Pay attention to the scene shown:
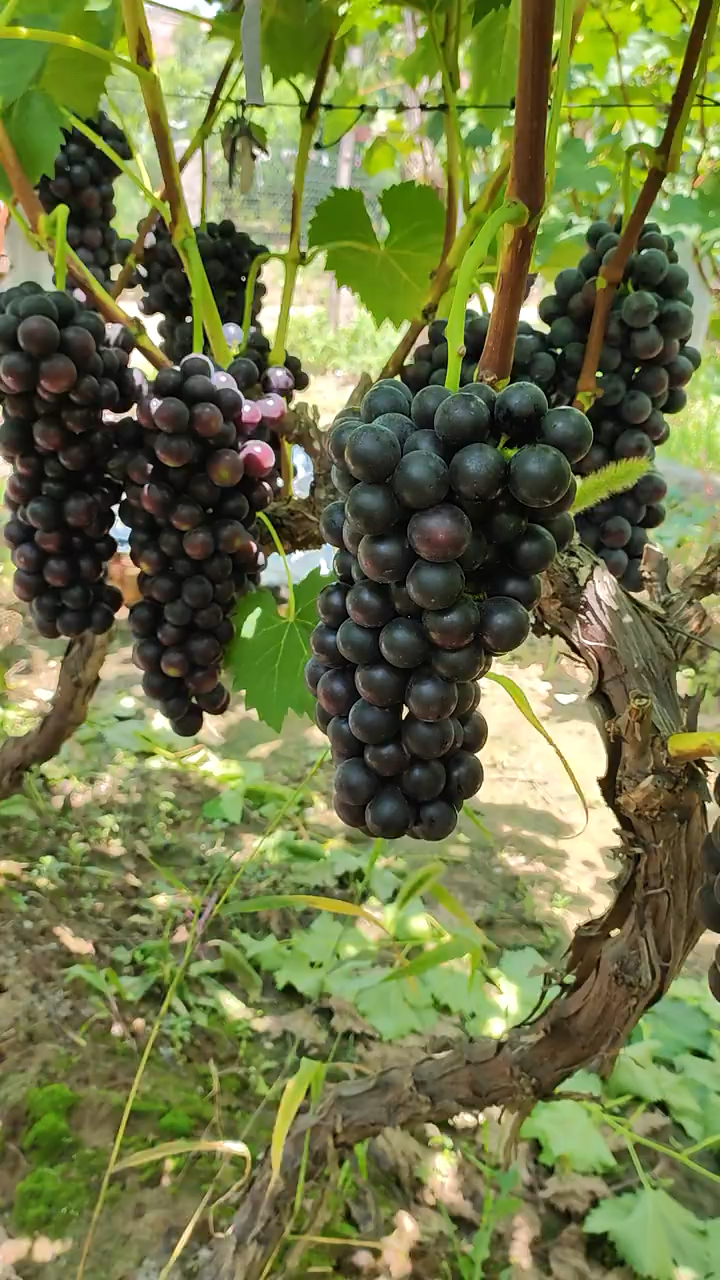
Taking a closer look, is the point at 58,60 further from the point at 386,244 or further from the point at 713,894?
the point at 713,894

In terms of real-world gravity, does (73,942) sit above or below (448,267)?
below

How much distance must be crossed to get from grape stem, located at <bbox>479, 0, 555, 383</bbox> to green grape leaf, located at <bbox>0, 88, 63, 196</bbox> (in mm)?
615

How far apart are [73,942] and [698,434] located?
2930 millimetres

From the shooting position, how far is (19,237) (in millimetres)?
1681

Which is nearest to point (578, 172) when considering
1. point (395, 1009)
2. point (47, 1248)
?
point (395, 1009)

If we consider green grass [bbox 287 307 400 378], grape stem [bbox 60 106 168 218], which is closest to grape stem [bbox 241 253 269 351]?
grape stem [bbox 60 106 168 218]

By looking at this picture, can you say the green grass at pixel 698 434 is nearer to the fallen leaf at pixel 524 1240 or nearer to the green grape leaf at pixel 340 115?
the green grape leaf at pixel 340 115

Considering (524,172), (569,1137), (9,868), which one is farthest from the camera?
(9,868)

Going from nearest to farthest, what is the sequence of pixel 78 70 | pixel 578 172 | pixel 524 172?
pixel 524 172
pixel 78 70
pixel 578 172

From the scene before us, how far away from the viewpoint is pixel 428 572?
0.45 meters

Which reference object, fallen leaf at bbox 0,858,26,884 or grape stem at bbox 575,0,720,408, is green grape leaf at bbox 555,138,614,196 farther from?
fallen leaf at bbox 0,858,26,884

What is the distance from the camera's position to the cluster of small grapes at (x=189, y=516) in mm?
795

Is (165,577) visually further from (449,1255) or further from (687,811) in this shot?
(449,1255)

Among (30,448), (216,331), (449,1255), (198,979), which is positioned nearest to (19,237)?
(216,331)
